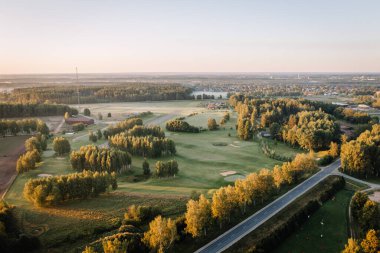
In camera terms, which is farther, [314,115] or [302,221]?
[314,115]

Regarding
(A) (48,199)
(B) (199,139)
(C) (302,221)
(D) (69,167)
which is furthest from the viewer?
(B) (199,139)

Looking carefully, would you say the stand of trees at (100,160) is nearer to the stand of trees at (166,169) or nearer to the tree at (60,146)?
the stand of trees at (166,169)

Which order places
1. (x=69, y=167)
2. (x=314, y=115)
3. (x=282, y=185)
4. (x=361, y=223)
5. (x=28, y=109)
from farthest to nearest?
(x=28, y=109) → (x=314, y=115) → (x=69, y=167) → (x=282, y=185) → (x=361, y=223)

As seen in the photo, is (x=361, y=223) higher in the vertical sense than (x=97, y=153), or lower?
lower

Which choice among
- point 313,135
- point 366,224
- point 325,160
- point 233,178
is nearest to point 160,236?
point 366,224

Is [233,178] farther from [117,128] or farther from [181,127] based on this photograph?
[117,128]

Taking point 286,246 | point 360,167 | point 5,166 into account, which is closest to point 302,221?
point 286,246

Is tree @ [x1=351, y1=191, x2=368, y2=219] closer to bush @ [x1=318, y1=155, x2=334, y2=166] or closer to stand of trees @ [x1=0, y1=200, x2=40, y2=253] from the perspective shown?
bush @ [x1=318, y1=155, x2=334, y2=166]

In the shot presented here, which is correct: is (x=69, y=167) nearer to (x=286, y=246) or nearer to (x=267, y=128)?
(x=286, y=246)
